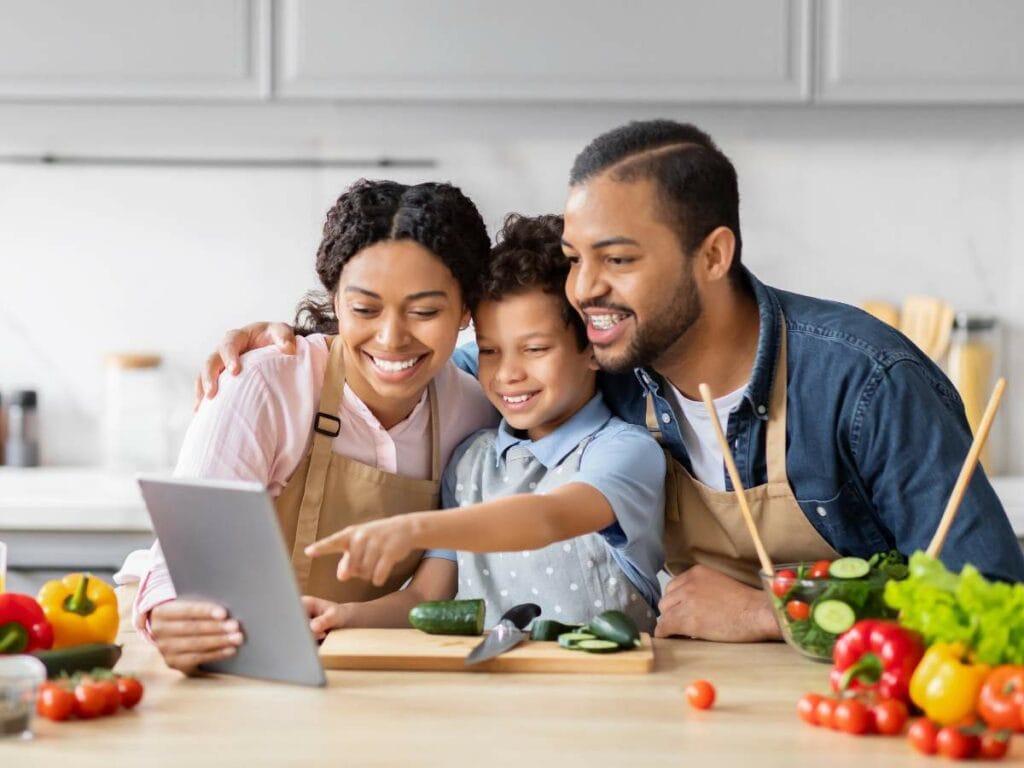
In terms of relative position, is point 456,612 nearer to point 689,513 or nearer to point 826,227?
point 689,513

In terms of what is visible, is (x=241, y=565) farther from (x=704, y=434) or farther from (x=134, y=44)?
(x=134, y=44)

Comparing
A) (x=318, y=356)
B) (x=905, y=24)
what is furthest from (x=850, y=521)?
(x=905, y=24)

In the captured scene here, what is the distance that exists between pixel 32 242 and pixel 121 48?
75cm

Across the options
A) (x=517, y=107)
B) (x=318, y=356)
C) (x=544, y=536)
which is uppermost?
(x=517, y=107)

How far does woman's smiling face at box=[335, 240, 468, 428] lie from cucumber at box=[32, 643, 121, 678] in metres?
0.57

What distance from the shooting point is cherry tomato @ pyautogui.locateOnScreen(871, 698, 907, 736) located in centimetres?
139

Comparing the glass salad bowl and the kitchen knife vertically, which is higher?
the glass salad bowl

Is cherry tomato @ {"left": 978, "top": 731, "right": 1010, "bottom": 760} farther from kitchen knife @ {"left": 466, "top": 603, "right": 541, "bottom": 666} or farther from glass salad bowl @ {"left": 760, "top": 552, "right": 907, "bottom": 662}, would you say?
kitchen knife @ {"left": 466, "top": 603, "right": 541, "bottom": 666}

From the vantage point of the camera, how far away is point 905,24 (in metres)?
3.31

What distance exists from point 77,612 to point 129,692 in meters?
0.21

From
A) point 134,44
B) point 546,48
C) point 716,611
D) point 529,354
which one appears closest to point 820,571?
point 716,611

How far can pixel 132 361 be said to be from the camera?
145 inches

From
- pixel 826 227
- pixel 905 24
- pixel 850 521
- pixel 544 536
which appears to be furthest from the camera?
pixel 826 227

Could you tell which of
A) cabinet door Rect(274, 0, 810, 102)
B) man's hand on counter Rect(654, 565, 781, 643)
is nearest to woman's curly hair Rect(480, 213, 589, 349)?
man's hand on counter Rect(654, 565, 781, 643)
